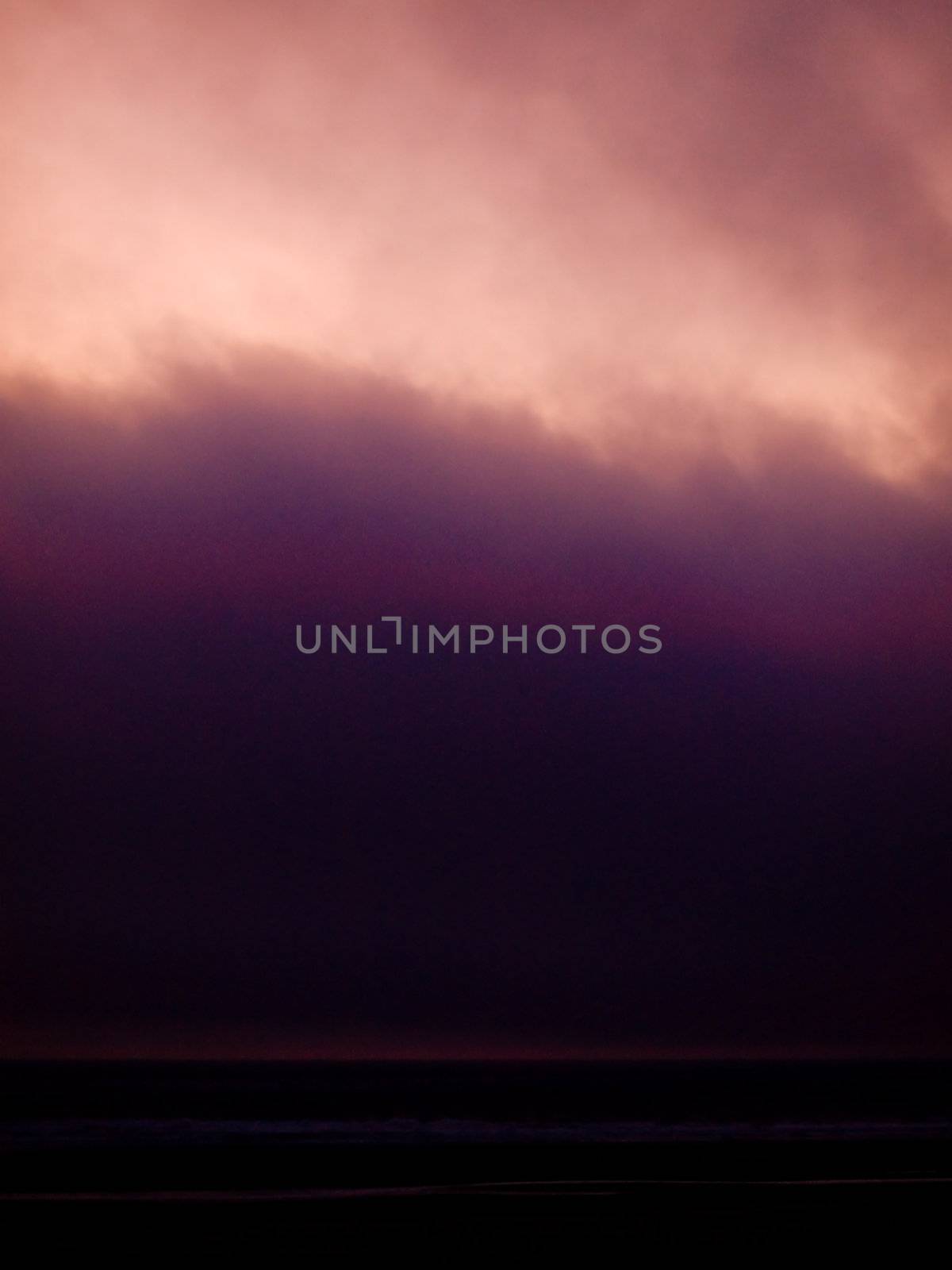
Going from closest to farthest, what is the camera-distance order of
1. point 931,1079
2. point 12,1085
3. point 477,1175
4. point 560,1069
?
point 477,1175 → point 12,1085 → point 931,1079 → point 560,1069

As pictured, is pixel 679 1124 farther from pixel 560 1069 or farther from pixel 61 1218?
pixel 61 1218

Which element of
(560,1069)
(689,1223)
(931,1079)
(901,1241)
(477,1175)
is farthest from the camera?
(560,1069)

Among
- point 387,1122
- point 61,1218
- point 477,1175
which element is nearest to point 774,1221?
point 477,1175
